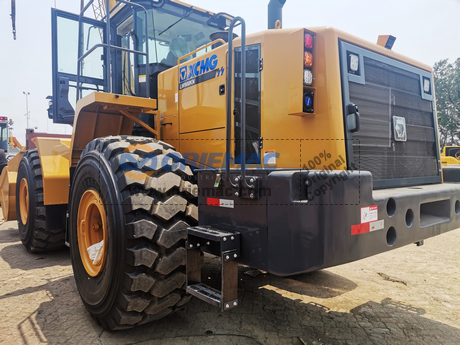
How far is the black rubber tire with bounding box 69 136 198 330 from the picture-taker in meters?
2.46

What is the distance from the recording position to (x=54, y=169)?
15.0ft

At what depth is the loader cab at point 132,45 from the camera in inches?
159

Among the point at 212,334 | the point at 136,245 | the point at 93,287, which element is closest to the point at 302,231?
the point at 136,245

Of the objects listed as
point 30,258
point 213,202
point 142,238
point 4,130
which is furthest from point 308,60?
point 4,130

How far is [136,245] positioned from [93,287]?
78 centimetres

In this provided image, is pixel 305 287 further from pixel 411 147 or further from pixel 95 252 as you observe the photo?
pixel 95 252

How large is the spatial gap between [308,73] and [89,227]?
2329 millimetres

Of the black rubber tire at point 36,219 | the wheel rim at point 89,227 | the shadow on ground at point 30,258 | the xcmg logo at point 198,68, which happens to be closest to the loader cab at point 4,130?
the shadow on ground at point 30,258

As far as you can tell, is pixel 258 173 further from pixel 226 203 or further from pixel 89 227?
pixel 89 227

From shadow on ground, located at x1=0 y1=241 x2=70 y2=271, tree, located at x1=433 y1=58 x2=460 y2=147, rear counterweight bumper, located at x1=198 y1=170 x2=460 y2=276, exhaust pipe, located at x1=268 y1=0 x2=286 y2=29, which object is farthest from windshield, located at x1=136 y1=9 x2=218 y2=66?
tree, located at x1=433 y1=58 x2=460 y2=147

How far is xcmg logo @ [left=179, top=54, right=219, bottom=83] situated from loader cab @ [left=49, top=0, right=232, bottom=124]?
1.48ft

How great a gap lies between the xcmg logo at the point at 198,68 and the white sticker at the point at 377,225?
189 centimetres

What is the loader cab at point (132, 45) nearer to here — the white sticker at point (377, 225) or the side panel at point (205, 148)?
the side panel at point (205, 148)

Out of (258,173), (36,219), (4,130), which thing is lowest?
(36,219)
